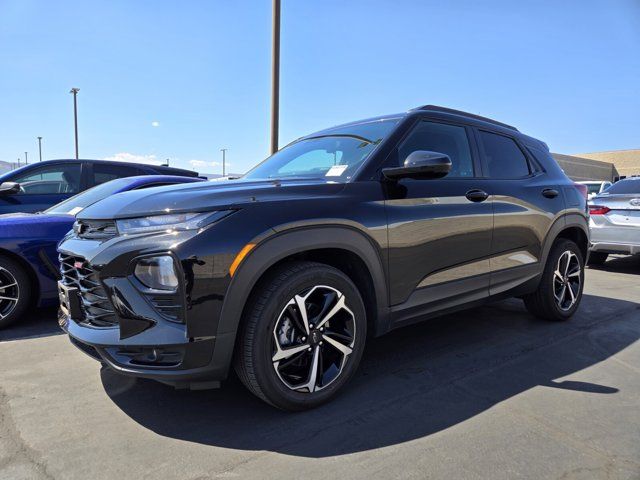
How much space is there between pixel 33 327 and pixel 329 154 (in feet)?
10.5

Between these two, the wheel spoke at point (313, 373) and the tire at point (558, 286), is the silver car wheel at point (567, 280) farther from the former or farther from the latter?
the wheel spoke at point (313, 373)

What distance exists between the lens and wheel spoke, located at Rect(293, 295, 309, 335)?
239cm

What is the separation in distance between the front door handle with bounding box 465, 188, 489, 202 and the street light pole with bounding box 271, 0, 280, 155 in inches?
190

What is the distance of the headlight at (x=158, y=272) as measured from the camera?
211 cm

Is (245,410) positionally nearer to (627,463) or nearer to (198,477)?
(198,477)

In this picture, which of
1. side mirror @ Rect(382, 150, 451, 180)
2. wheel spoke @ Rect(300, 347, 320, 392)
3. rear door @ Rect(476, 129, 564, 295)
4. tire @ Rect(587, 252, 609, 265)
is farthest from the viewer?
tire @ Rect(587, 252, 609, 265)

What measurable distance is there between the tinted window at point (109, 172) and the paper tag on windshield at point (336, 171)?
458 centimetres

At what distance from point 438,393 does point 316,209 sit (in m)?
1.39

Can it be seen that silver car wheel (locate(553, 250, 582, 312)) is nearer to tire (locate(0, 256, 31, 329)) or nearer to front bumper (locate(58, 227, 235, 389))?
front bumper (locate(58, 227, 235, 389))

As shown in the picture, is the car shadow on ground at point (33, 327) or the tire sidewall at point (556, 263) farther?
the tire sidewall at point (556, 263)

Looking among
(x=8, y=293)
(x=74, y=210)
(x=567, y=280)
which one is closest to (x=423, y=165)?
(x=567, y=280)

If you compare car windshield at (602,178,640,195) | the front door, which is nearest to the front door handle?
the front door

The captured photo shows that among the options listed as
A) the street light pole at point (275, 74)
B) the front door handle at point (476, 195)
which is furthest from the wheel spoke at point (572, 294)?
the street light pole at point (275, 74)

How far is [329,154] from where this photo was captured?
337cm
